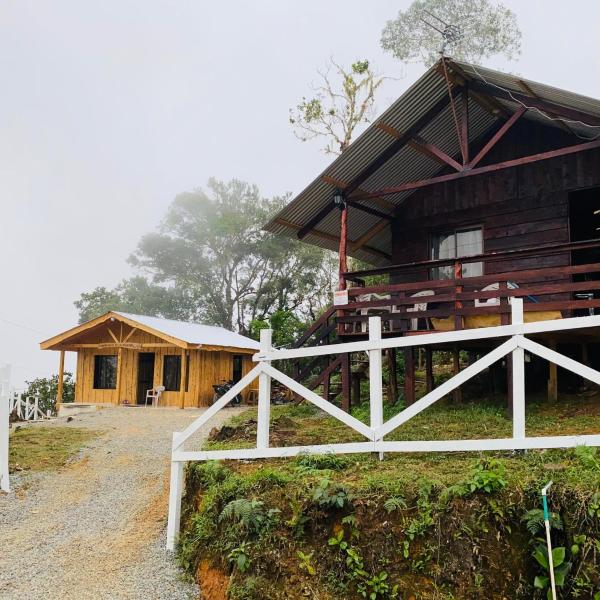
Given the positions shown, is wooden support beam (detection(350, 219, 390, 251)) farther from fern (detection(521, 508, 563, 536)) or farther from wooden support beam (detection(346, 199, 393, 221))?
fern (detection(521, 508, 563, 536))

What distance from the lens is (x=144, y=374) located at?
73.7 feet

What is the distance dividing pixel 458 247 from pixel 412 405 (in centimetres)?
748

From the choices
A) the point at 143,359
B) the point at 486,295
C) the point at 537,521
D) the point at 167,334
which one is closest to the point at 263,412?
the point at 537,521

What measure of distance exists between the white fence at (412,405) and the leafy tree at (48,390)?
77.2ft

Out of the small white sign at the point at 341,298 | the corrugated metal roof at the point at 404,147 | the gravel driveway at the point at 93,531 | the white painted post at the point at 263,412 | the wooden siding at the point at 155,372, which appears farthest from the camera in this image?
the wooden siding at the point at 155,372

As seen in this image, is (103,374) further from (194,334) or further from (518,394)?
(518,394)

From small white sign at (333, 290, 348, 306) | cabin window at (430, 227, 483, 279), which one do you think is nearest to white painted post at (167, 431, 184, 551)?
small white sign at (333, 290, 348, 306)

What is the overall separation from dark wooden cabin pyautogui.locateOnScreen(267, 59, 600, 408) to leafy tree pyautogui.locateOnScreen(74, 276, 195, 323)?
92.4 ft

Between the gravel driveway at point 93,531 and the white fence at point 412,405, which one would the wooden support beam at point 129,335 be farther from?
the white fence at point 412,405

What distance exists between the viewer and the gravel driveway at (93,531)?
545cm

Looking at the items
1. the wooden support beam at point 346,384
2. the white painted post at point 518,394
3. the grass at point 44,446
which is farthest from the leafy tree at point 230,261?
the white painted post at point 518,394

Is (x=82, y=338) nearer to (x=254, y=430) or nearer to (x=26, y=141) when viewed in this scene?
(x=254, y=430)

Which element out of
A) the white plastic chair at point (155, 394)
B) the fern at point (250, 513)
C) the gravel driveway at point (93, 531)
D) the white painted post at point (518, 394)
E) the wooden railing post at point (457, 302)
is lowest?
A: the gravel driveway at point (93, 531)

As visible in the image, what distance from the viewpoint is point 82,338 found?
2259cm
